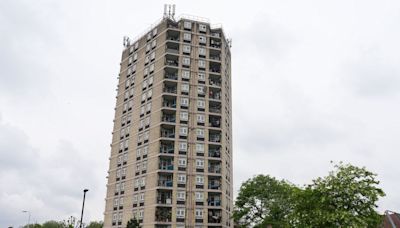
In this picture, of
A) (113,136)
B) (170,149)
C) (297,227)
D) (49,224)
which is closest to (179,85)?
(170,149)

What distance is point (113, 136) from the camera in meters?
74.5

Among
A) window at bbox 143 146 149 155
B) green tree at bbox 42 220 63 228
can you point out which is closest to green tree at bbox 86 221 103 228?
green tree at bbox 42 220 63 228

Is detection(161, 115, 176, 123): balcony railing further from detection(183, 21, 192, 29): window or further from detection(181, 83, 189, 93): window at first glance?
detection(183, 21, 192, 29): window

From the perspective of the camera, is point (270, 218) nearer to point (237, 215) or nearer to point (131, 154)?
point (237, 215)

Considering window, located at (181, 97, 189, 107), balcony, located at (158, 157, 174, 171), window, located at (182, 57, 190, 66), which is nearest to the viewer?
balcony, located at (158, 157, 174, 171)

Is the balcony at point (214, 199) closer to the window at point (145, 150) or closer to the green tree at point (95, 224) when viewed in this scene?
the window at point (145, 150)

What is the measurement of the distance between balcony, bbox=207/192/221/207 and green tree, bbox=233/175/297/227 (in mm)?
6017

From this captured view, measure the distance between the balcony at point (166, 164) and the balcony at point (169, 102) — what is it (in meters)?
9.94

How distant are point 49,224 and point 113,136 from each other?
244 ft

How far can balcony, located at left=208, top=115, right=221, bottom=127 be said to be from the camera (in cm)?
6686

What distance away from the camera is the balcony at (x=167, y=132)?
6430 cm

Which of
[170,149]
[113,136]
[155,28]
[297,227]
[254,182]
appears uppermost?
[155,28]

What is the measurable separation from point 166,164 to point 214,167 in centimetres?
848

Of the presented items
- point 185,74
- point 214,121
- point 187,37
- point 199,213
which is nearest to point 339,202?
point 199,213
